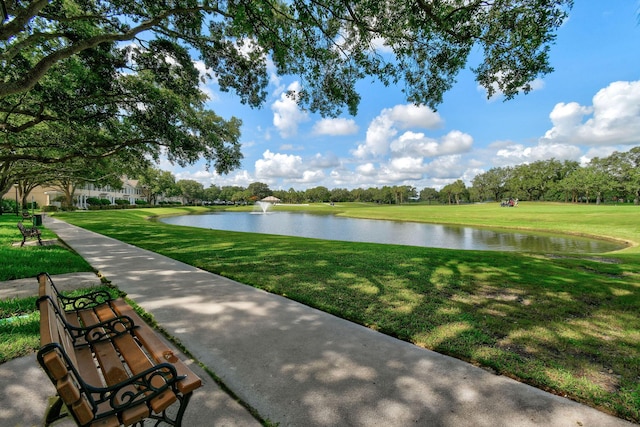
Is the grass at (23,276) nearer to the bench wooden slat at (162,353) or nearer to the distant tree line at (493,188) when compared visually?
the bench wooden slat at (162,353)

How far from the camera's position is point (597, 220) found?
27.0m

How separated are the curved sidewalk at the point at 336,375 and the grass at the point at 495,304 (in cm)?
34

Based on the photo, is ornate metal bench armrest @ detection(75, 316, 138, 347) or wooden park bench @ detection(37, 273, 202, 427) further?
ornate metal bench armrest @ detection(75, 316, 138, 347)

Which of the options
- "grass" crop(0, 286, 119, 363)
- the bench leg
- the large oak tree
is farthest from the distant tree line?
the bench leg

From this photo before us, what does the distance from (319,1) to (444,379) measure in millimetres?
6415

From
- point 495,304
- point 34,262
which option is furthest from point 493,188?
point 34,262

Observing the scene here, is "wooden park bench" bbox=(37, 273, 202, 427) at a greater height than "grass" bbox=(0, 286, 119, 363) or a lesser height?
greater

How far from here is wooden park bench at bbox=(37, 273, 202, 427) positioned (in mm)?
1674

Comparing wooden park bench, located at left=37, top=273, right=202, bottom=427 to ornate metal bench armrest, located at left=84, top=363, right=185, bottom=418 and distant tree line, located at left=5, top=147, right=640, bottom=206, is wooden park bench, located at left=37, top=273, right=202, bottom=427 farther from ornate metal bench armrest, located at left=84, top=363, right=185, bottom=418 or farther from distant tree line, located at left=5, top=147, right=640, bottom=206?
distant tree line, located at left=5, top=147, right=640, bottom=206

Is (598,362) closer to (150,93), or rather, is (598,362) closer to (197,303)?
(197,303)

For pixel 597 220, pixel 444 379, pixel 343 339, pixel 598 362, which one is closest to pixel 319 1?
pixel 343 339

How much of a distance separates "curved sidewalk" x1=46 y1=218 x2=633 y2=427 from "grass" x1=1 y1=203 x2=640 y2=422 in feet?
1.11

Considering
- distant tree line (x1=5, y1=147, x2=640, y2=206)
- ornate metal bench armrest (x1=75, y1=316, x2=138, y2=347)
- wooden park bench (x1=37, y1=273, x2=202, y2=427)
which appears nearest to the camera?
wooden park bench (x1=37, y1=273, x2=202, y2=427)

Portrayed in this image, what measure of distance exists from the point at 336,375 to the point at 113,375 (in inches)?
77.5
